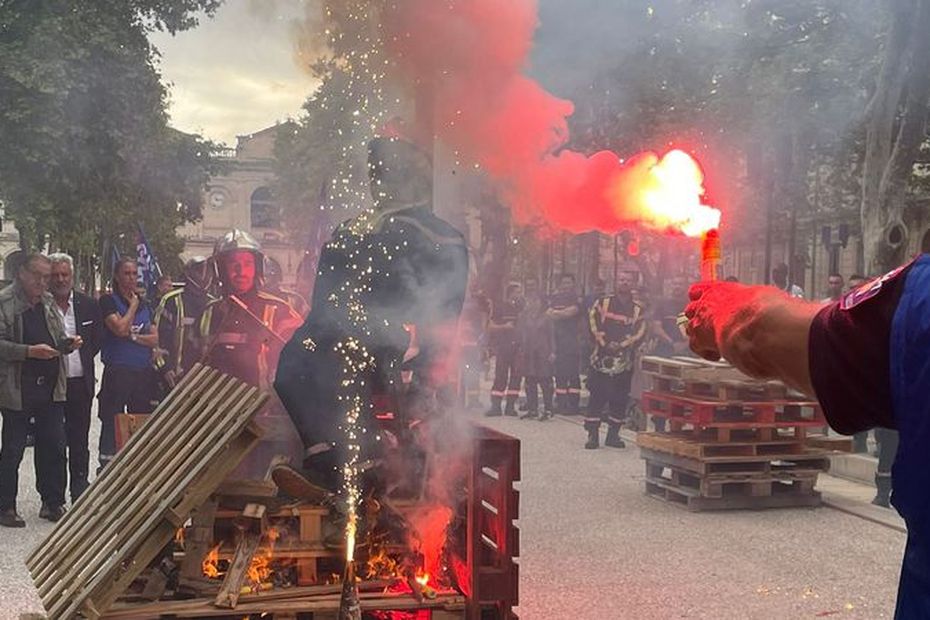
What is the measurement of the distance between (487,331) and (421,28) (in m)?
9.19

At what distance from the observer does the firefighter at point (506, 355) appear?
13.7m

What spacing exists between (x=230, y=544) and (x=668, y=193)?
2.36 meters

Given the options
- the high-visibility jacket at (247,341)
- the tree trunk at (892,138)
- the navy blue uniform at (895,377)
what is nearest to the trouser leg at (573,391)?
the tree trunk at (892,138)

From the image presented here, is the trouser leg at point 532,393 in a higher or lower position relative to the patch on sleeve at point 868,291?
lower

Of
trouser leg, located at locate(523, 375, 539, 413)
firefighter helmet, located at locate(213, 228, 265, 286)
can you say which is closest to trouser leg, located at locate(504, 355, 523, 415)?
trouser leg, located at locate(523, 375, 539, 413)

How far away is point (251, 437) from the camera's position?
3623mm

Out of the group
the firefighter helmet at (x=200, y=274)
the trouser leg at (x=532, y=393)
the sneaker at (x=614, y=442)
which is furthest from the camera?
the trouser leg at (x=532, y=393)

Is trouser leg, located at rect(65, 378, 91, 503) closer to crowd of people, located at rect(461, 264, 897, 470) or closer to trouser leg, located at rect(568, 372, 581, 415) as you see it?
crowd of people, located at rect(461, 264, 897, 470)

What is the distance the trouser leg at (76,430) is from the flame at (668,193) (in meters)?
5.10

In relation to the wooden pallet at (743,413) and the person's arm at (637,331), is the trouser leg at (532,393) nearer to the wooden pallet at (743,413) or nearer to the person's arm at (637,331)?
the person's arm at (637,331)

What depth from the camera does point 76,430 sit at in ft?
24.0

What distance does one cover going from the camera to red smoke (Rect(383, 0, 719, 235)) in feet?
15.2

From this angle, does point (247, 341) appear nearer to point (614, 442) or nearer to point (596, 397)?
point (596, 397)

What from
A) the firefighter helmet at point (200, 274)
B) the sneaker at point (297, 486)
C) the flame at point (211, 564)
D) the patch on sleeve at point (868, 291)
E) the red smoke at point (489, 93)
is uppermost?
the red smoke at point (489, 93)
